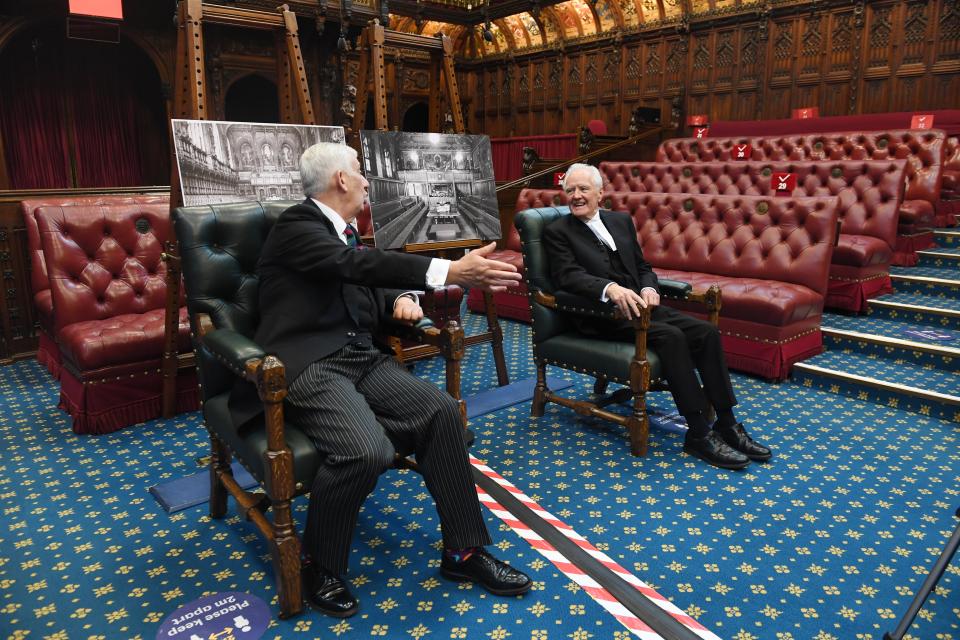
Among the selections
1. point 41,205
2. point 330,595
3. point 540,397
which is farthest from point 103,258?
point 330,595

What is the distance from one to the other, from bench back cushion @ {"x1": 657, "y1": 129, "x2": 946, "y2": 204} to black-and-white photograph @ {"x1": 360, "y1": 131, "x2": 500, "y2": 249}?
3610 millimetres

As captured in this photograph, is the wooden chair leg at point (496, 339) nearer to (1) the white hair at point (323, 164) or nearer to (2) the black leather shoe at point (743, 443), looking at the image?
(2) the black leather shoe at point (743, 443)

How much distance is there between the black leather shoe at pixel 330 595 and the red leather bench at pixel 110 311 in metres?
1.94

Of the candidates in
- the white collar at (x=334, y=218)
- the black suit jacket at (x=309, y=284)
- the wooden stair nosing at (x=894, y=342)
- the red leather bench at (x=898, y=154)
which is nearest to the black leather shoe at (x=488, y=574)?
the black suit jacket at (x=309, y=284)

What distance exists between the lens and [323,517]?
6.17 feet

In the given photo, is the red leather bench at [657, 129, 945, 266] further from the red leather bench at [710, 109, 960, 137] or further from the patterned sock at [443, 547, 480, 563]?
the patterned sock at [443, 547, 480, 563]

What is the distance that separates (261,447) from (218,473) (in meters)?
0.60

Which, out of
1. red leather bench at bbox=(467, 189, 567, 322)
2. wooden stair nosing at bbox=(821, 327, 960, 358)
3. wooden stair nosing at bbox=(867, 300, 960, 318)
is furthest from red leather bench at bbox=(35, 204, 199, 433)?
wooden stair nosing at bbox=(867, 300, 960, 318)

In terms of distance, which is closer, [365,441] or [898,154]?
[365,441]

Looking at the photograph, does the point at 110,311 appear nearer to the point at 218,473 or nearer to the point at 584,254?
the point at 218,473

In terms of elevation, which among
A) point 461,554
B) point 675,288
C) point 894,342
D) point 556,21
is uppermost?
point 556,21

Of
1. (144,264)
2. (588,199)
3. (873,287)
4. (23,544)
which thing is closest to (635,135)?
(873,287)

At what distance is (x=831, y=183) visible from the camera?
16.9 ft

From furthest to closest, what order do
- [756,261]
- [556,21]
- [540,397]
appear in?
1. [556,21]
2. [756,261]
3. [540,397]
